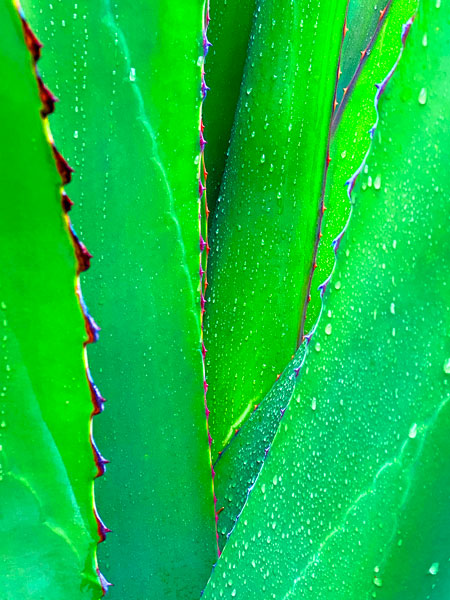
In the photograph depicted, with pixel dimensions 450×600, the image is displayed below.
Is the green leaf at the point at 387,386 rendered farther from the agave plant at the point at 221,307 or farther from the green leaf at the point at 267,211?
the green leaf at the point at 267,211

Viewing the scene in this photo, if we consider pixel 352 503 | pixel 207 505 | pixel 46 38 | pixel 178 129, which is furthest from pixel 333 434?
pixel 46 38

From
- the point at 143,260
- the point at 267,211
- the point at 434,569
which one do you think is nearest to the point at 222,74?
the point at 267,211

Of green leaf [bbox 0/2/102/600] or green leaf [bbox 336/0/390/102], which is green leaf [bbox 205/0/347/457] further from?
green leaf [bbox 0/2/102/600]

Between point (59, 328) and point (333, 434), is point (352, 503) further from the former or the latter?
point (59, 328)

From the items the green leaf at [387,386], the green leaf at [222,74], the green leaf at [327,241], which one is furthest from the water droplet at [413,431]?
the green leaf at [222,74]

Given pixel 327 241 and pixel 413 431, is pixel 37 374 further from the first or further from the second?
pixel 327 241

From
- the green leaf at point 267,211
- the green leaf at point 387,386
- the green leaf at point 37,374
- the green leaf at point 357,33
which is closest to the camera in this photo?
the green leaf at point 37,374
